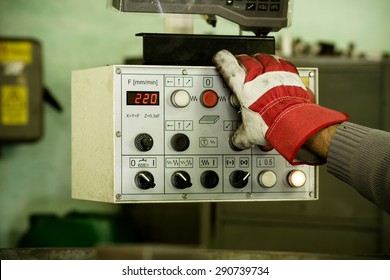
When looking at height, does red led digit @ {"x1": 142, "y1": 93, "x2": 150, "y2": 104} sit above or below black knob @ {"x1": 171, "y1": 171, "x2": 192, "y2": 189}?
above

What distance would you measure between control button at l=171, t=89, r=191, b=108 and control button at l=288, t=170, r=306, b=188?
246 mm

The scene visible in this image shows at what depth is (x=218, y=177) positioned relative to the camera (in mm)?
1288

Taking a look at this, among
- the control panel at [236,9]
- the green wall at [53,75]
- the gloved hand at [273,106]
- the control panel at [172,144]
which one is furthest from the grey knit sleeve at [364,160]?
the green wall at [53,75]

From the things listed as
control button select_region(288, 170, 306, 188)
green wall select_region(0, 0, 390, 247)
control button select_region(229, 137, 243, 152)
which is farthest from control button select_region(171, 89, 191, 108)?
green wall select_region(0, 0, 390, 247)

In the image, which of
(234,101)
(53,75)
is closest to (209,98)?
(234,101)

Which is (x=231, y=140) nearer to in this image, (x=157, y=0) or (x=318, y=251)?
(x=157, y=0)

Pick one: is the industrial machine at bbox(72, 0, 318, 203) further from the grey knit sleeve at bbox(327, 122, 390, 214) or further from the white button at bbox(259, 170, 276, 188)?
the grey knit sleeve at bbox(327, 122, 390, 214)

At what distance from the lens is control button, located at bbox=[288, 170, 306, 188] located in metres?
1.33

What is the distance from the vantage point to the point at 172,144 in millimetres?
1262

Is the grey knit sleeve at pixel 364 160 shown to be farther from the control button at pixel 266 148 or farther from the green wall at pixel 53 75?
the green wall at pixel 53 75

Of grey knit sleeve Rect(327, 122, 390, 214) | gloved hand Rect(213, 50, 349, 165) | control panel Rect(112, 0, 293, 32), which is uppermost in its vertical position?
control panel Rect(112, 0, 293, 32)

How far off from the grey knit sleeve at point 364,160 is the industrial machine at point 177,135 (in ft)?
0.46

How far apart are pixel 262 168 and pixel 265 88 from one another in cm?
18

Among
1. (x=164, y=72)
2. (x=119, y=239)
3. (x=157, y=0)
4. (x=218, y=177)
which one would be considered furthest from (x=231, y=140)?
(x=119, y=239)
